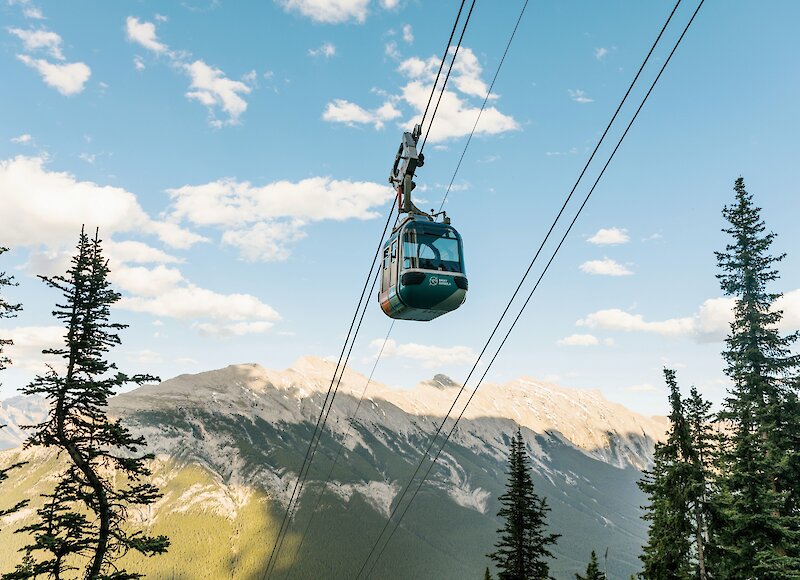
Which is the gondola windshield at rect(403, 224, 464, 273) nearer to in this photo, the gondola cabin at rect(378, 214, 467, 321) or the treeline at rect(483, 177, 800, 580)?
the gondola cabin at rect(378, 214, 467, 321)

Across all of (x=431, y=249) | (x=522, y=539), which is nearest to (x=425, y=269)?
(x=431, y=249)

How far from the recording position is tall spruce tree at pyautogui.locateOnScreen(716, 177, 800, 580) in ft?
81.7

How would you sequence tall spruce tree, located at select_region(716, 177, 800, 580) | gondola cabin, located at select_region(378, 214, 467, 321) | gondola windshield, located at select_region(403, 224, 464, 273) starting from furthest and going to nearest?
tall spruce tree, located at select_region(716, 177, 800, 580) → gondola windshield, located at select_region(403, 224, 464, 273) → gondola cabin, located at select_region(378, 214, 467, 321)

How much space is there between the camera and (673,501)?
2748 centimetres

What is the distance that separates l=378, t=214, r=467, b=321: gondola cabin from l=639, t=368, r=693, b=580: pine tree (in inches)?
707

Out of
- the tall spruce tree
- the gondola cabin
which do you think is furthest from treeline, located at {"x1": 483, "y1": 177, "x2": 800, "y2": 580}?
the gondola cabin

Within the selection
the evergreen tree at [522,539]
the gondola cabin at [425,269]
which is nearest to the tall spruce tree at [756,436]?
the evergreen tree at [522,539]

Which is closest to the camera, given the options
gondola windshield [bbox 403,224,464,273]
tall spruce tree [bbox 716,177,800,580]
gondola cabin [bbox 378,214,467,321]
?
gondola cabin [bbox 378,214,467,321]

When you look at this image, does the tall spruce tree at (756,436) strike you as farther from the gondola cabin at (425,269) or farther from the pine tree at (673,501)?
the gondola cabin at (425,269)

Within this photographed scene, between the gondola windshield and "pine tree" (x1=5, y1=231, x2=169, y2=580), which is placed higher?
the gondola windshield

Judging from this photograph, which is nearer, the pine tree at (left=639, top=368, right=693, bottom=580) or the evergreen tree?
the pine tree at (left=639, top=368, right=693, bottom=580)

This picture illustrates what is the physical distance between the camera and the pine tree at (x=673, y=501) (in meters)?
27.3

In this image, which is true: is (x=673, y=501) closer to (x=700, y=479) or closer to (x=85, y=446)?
(x=700, y=479)

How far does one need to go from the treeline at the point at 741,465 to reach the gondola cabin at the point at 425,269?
1813cm
